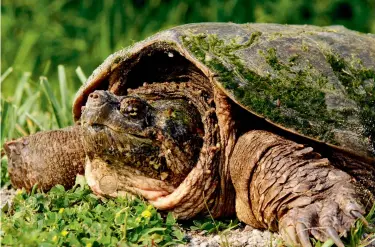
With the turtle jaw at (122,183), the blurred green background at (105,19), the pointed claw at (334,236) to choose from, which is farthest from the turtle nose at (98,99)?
the blurred green background at (105,19)

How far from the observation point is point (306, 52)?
10.9 feet

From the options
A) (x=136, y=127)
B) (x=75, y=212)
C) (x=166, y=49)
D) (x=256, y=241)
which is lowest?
(x=256, y=241)

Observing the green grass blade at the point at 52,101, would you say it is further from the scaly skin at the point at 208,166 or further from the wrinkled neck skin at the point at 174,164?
the wrinkled neck skin at the point at 174,164

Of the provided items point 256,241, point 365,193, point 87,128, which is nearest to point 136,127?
point 87,128

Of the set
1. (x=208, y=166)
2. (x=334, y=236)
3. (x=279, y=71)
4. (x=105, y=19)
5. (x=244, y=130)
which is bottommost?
(x=334, y=236)

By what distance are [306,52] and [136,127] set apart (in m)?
0.89

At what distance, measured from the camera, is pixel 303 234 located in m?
2.68

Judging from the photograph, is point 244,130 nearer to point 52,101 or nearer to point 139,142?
point 139,142

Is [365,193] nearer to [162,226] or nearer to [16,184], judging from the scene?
[162,226]

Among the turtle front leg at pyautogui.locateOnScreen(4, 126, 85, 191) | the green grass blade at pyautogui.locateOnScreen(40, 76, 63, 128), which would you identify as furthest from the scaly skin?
the green grass blade at pyautogui.locateOnScreen(40, 76, 63, 128)

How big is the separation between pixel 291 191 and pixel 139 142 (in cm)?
68

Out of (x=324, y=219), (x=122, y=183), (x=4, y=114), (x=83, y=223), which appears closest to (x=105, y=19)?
(x=4, y=114)

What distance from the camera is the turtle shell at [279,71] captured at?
3.03m

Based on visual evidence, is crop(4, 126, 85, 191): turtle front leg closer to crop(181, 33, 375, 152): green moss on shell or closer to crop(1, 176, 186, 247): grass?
crop(1, 176, 186, 247): grass
